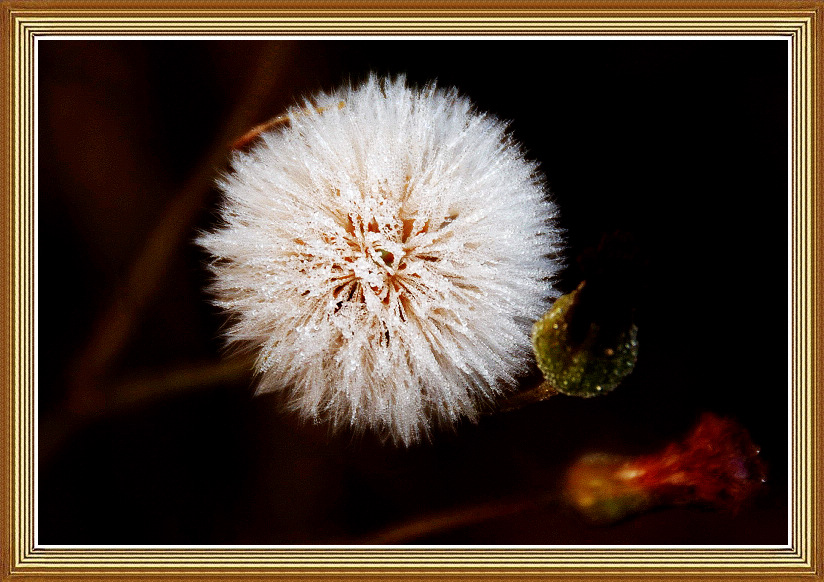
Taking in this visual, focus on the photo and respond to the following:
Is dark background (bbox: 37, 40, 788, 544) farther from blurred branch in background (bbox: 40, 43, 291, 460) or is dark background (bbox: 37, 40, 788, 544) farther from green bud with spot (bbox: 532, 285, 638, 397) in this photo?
green bud with spot (bbox: 532, 285, 638, 397)

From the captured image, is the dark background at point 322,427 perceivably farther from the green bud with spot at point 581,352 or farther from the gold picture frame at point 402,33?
the green bud with spot at point 581,352

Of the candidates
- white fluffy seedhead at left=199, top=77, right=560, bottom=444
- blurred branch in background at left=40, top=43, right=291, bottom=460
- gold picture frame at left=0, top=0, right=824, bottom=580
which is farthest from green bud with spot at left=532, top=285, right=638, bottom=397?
blurred branch in background at left=40, top=43, right=291, bottom=460

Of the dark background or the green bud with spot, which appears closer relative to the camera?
the green bud with spot

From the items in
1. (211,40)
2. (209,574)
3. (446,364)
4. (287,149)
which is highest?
(211,40)

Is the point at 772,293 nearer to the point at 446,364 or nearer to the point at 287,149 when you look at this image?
the point at 446,364

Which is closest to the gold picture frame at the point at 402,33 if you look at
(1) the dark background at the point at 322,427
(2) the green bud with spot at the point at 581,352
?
(1) the dark background at the point at 322,427

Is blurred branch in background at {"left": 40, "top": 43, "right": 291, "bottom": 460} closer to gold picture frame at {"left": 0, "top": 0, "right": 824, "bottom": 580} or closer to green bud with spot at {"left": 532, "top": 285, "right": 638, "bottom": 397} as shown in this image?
gold picture frame at {"left": 0, "top": 0, "right": 824, "bottom": 580}

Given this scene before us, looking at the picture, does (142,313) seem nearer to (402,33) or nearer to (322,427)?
(322,427)

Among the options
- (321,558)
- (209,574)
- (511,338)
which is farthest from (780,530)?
(209,574)
